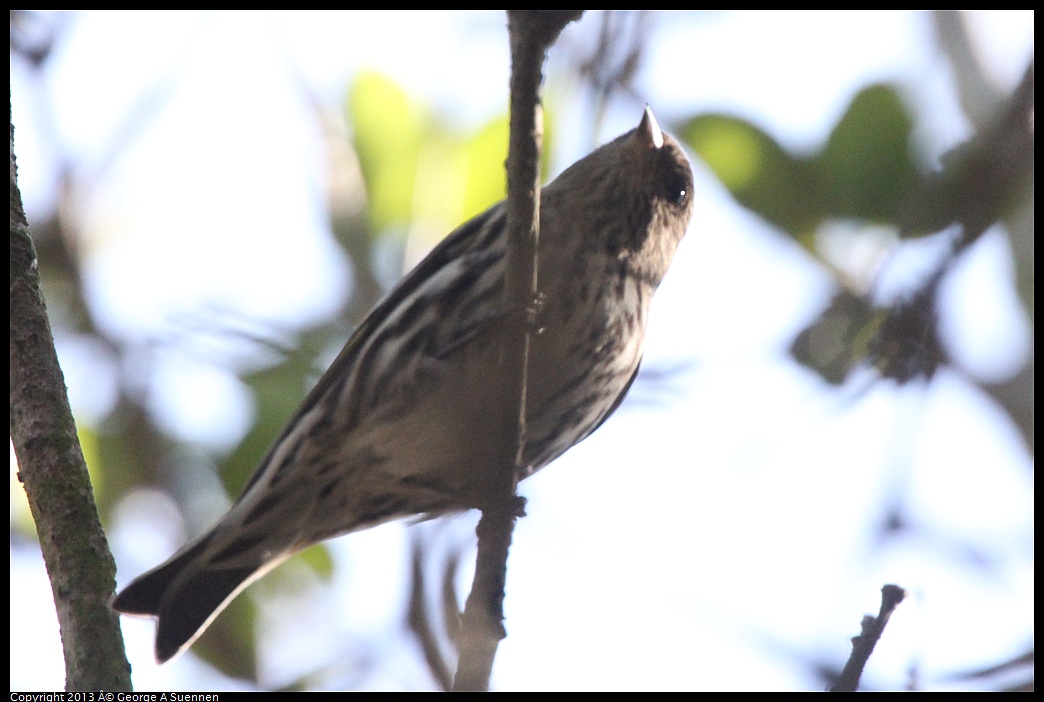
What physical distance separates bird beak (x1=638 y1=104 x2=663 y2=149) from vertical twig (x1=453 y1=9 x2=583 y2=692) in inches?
52.4

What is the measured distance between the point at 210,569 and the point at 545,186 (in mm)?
1965

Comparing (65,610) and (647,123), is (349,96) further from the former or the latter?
(65,610)

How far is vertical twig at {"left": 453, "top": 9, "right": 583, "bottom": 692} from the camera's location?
8.41ft

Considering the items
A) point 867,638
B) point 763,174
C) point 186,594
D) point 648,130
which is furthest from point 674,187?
point 186,594

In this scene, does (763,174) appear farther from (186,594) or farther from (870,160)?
(186,594)

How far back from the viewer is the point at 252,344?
13.2 ft

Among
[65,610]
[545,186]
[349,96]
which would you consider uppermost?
[349,96]

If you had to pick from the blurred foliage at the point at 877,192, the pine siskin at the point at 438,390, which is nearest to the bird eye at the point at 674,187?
the pine siskin at the point at 438,390

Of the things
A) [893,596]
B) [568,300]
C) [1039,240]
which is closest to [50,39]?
[568,300]

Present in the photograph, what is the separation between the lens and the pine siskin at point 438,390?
149 inches

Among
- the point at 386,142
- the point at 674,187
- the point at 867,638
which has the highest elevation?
the point at 386,142

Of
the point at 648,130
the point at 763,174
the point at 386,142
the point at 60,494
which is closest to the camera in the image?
the point at 60,494

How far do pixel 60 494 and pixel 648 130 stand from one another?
7.82 feet

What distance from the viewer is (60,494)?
304 centimetres
